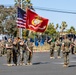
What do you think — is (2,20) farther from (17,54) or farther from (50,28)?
(17,54)

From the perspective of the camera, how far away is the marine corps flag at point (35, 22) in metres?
21.3

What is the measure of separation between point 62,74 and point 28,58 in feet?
17.5

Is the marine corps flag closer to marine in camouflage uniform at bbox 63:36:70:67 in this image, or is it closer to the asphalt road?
the asphalt road

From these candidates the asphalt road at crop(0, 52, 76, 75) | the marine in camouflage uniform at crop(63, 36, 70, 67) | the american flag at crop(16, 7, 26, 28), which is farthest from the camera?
the american flag at crop(16, 7, 26, 28)

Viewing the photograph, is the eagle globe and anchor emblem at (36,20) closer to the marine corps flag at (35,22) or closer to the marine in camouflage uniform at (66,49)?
the marine corps flag at (35,22)

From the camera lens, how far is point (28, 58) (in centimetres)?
1978

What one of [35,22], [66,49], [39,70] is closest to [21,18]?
[35,22]

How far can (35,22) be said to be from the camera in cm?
2144

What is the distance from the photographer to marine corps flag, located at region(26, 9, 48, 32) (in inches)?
837

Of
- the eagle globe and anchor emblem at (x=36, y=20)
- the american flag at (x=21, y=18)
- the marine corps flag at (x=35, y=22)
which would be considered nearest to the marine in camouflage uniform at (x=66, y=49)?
the marine corps flag at (x=35, y=22)

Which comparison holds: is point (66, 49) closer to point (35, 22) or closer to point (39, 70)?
point (39, 70)

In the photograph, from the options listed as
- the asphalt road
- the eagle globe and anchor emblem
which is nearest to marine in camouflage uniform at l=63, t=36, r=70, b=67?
the asphalt road

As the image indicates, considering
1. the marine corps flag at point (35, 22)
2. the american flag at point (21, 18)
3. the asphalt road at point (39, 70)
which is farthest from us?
the american flag at point (21, 18)

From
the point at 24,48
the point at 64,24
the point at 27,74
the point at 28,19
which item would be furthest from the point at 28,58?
the point at 64,24
